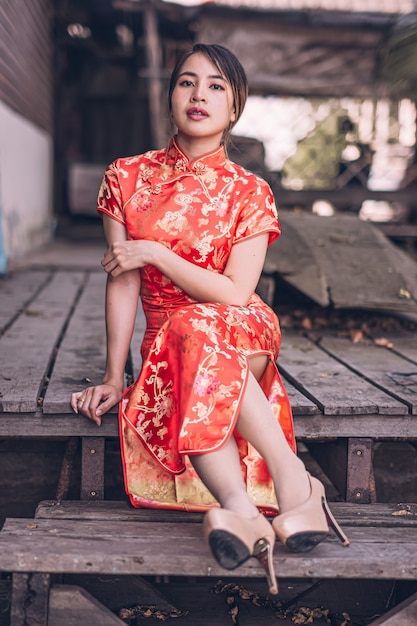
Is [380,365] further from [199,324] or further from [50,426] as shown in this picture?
[50,426]

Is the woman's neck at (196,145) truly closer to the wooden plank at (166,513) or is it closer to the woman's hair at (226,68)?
the woman's hair at (226,68)

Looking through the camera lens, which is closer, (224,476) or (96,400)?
(224,476)

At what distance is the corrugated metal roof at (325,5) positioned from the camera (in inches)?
347

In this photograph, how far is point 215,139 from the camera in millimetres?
2328

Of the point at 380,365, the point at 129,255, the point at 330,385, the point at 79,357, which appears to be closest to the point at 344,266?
the point at 380,365

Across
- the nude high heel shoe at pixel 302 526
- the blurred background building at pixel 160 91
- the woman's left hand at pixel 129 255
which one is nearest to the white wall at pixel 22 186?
the blurred background building at pixel 160 91

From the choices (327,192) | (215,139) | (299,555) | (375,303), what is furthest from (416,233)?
(299,555)

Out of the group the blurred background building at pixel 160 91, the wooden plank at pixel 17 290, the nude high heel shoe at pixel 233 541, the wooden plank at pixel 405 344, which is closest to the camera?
the nude high heel shoe at pixel 233 541

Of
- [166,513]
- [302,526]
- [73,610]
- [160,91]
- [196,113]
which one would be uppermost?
[160,91]

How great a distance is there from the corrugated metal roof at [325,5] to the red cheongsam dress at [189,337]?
23.3ft

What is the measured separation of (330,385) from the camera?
265 centimetres

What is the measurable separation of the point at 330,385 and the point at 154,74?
6788mm

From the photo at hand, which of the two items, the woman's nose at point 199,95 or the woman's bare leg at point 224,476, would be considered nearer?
the woman's bare leg at point 224,476

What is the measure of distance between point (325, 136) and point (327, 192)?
7.09 metres
